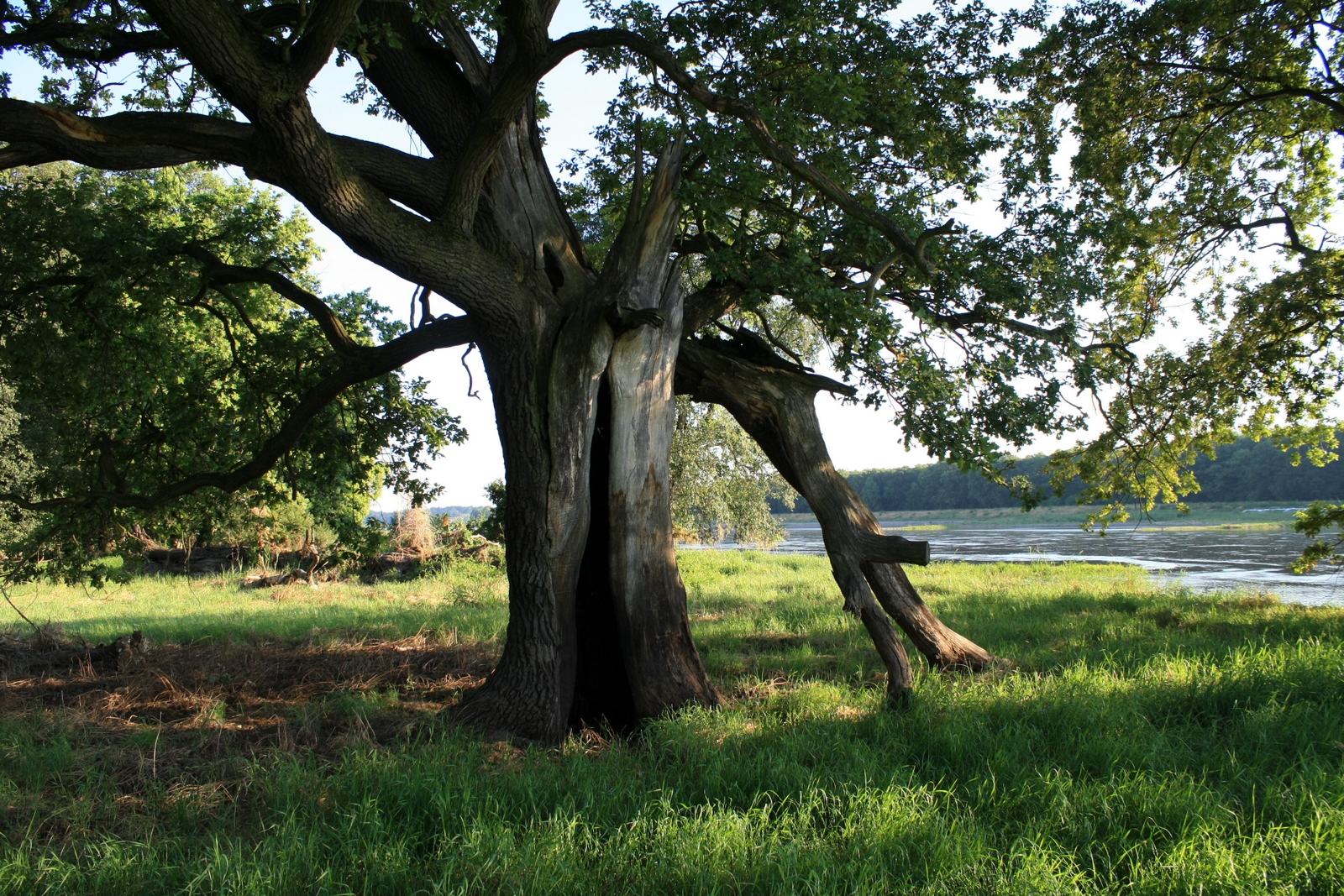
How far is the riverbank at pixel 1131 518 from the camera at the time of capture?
43.4 metres

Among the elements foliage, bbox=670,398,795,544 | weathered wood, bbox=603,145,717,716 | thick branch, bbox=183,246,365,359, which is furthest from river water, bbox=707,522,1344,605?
thick branch, bbox=183,246,365,359

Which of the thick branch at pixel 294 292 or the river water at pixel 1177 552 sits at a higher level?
the thick branch at pixel 294 292

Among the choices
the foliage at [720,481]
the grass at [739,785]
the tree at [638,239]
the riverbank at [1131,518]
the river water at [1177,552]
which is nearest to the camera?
the grass at [739,785]

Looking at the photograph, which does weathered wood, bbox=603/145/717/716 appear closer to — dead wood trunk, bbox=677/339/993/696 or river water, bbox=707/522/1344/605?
dead wood trunk, bbox=677/339/993/696

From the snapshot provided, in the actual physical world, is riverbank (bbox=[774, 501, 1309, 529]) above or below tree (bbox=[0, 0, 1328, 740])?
below

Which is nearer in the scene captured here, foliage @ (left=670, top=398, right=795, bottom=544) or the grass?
the grass

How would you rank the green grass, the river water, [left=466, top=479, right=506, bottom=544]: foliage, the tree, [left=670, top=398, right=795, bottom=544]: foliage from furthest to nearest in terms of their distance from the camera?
1. [left=466, top=479, right=506, bottom=544]: foliage
2. [left=670, top=398, right=795, bottom=544]: foliage
3. the river water
4. the green grass
5. the tree

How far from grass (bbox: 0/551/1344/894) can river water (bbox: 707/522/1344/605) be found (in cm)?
953

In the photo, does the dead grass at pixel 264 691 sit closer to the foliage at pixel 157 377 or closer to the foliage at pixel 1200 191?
the foliage at pixel 157 377

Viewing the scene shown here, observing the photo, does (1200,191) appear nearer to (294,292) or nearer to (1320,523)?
(1320,523)

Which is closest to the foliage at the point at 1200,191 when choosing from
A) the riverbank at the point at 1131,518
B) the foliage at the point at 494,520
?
the foliage at the point at 494,520

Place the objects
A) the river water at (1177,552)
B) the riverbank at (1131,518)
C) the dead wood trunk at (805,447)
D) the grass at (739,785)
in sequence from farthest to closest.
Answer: the riverbank at (1131,518) → the river water at (1177,552) → the dead wood trunk at (805,447) → the grass at (739,785)

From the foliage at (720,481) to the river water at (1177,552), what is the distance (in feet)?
17.4

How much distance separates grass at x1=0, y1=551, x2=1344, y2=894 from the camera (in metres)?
3.43
